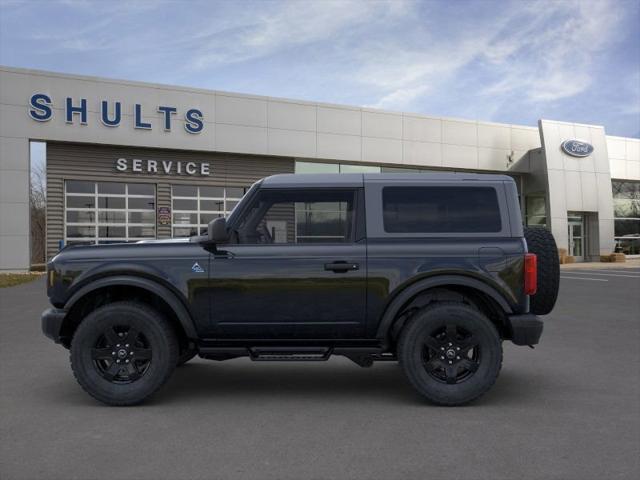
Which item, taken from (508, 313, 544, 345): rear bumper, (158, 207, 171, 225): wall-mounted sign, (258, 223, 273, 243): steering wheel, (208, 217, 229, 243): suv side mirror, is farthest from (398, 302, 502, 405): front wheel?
(158, 207, 171, 225): wall-mounted sign

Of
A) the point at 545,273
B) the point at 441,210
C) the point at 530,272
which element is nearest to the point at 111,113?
the point at 441,210

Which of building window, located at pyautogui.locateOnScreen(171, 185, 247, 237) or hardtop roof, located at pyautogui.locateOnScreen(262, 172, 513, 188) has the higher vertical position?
building window, located at pyautogui.locateOnScreen(171, 185, 247, 237)

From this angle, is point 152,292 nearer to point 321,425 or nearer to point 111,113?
point 321,425

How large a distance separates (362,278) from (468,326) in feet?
3.02

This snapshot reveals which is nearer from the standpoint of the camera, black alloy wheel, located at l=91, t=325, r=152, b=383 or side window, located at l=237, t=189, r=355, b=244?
black alloy wheel, located at l=91, t=325, r=152, b=383

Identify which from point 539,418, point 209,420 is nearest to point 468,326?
point 539,418

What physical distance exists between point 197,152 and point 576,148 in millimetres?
19307

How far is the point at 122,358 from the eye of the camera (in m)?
4.63

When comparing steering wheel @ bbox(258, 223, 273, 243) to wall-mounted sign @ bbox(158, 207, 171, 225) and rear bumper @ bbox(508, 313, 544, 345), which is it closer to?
rear bumper @ bbox(508, 313, 544, 345)

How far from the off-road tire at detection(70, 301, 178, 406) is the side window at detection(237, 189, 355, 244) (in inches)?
39.5

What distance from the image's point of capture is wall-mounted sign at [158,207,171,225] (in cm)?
2358

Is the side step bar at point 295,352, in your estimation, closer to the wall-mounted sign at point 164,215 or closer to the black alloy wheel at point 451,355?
the black alloy wheel at point 451,355

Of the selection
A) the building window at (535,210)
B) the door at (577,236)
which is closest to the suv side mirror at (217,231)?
the building window at (535,210)

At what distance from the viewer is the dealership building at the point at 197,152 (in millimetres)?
21500
